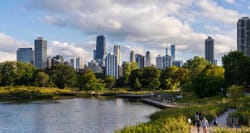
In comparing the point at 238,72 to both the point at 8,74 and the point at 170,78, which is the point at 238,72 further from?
the point at 8,74

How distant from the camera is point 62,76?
123 metres

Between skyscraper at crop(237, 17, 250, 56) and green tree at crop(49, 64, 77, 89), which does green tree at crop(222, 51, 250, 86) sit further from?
skyscraper at crop(237, 17, 250, 56)

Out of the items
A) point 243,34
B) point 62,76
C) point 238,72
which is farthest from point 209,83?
point 243,34

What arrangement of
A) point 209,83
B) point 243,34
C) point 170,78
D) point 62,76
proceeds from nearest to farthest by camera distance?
point 209,83, point 170,78, point 62,76, point 243,34

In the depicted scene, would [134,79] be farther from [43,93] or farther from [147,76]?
[43,93]

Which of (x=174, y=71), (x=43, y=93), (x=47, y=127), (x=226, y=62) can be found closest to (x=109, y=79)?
(x=174, y=71)

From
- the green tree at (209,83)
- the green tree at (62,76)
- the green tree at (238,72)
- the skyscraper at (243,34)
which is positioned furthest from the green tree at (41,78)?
the skyscraper at (243,34)

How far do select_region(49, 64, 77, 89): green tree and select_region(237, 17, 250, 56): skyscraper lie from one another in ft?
288

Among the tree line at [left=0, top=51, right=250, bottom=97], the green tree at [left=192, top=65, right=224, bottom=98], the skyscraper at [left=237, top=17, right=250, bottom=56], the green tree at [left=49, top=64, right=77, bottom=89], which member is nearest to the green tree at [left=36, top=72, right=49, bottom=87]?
the tree line at [left=0, top=51, right=250, bottom=97]

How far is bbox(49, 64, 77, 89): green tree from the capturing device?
12288 cm

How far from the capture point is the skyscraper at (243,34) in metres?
179

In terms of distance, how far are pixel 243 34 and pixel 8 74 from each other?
112m

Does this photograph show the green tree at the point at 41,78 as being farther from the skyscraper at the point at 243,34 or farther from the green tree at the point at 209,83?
the skyscraper at the point at 243,34

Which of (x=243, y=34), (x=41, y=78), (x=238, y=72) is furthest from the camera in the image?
(x=243, y=34)
